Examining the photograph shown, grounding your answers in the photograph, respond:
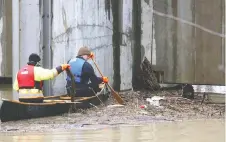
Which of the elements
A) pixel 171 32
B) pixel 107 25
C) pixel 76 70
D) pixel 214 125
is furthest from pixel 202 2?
pixel 214 125

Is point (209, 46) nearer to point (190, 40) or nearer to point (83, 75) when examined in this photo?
point (190, 40)

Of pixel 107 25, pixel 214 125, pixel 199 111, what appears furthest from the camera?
pixel 107 25

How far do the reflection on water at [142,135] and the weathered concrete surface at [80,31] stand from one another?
438cm

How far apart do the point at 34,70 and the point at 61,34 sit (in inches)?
114

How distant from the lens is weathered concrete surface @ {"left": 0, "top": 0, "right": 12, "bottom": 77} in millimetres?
19547

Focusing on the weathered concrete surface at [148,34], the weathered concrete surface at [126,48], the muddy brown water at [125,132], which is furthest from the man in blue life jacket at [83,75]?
the weathered concrete surface at [148,34]

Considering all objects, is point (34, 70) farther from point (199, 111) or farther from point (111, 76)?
point (111, 76)

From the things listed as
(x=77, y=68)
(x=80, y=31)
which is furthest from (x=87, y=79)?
(x=80, y=31)

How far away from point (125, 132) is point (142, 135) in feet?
1.32

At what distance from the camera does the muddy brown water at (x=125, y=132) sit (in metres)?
7.93

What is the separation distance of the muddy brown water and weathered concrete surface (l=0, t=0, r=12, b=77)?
9899 mm

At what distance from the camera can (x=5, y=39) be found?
19.6 meters

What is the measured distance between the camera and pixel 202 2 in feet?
50.4

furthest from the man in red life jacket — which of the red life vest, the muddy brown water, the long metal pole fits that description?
the long metal pole
